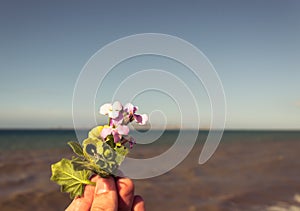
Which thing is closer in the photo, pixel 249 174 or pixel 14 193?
pixel 14 193

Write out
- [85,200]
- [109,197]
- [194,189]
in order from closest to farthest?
[109,197], [85,200], [194,189]

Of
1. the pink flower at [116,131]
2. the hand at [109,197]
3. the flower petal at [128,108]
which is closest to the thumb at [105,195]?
the hand at [109,197]

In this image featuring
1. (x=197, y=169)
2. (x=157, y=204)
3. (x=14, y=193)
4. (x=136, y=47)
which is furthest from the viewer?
(x=197, y=169)

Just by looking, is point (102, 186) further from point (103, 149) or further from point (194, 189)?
point (194, 189)

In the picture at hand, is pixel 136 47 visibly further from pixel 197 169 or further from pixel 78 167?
pixel 197 169

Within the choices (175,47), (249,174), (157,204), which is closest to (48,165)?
(157,204)

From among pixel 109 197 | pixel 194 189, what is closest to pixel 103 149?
pixel 109 197

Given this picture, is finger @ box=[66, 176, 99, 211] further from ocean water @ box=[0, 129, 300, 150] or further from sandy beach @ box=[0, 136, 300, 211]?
sandy beach @ box=[0, 136, 300, 211]
